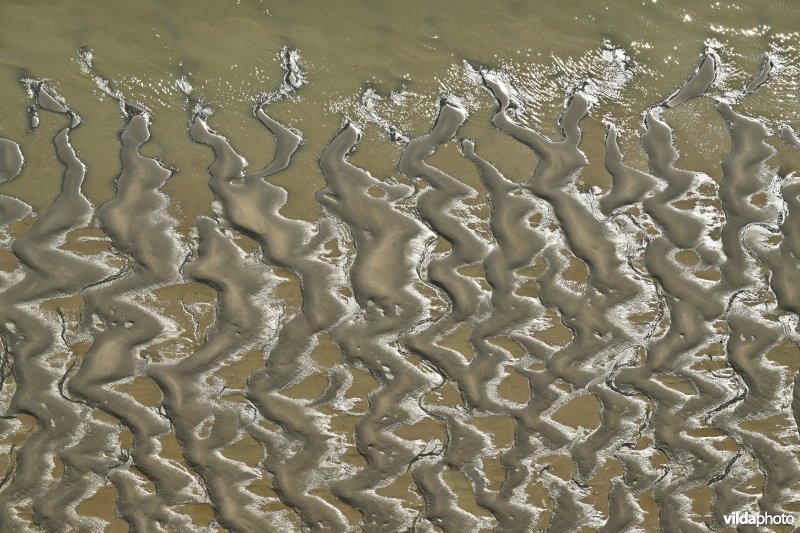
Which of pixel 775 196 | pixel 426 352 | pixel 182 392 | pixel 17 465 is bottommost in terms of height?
pixel 17 465

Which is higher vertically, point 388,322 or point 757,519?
point 388,322

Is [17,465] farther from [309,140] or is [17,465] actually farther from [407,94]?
[407,94]

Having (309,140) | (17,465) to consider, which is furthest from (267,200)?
(17,465)

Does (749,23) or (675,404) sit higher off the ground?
(749,23)
